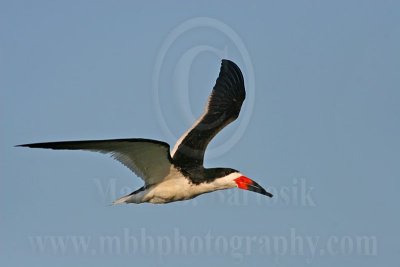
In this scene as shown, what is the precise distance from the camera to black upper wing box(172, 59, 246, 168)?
1394cm

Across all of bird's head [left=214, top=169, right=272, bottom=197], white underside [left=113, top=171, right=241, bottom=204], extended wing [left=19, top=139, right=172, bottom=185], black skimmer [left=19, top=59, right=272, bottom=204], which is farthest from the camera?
bird's head [left=214, top=169, right=272, bottom=197]

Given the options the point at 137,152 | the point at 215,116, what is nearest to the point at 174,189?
the point at 137,152

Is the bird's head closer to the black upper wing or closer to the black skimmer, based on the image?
the black skimmer

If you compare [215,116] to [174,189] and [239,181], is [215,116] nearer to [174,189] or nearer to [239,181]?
[239,181]

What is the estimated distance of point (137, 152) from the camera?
12.4 meters

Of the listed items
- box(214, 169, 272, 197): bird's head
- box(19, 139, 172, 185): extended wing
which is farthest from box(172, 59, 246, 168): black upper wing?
box(214, 169, 272, 197): bird's head

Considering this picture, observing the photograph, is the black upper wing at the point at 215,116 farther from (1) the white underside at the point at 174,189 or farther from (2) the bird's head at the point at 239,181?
(2) the bird's head at the point at 239,181

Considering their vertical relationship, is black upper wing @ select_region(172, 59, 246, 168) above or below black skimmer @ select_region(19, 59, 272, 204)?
above

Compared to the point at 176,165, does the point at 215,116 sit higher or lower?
higher

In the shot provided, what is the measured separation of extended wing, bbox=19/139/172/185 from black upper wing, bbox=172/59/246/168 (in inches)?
18.4

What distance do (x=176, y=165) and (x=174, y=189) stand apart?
0.40m

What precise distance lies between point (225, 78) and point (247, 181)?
132 inches

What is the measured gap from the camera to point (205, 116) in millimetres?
15250

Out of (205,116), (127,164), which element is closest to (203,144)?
(205,116)
